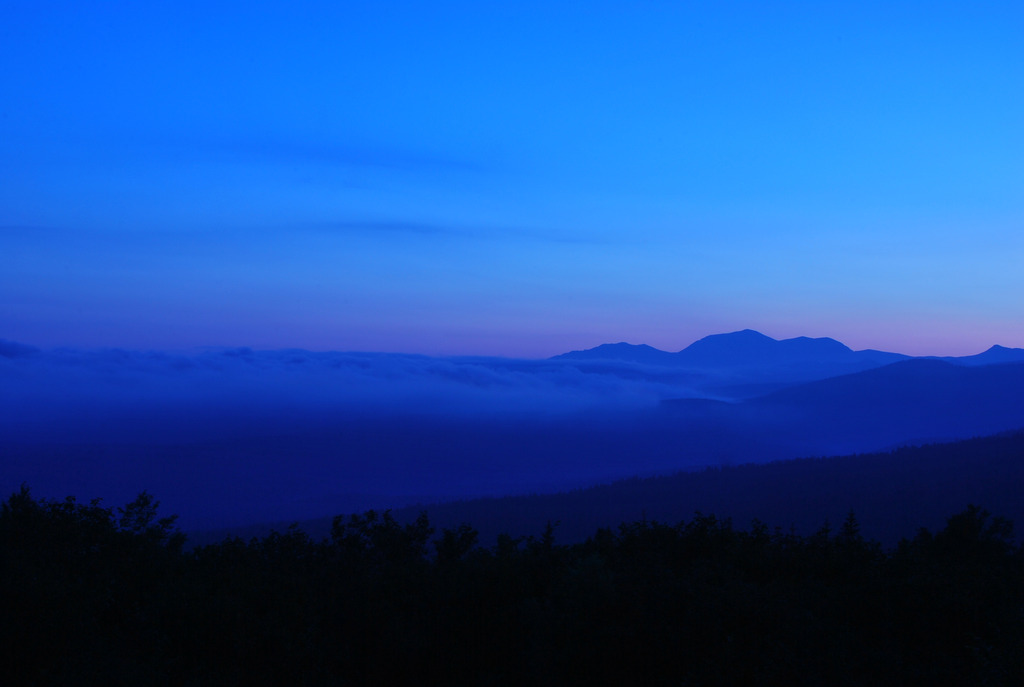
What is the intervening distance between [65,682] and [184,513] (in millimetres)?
201267

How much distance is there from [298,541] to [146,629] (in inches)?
261

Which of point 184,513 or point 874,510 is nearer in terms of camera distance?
point 874,510

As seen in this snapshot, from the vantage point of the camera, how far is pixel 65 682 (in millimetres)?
8828

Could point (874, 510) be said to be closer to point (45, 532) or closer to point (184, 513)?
point (45, 532)

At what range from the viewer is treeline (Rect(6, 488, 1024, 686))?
10.3 meters

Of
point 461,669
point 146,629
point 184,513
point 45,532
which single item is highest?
point 45,532

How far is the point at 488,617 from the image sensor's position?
1290 centimetres

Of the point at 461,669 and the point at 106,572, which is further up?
the point at 106,572

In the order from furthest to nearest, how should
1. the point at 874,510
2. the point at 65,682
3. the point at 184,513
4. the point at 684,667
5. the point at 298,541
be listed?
1. the point at 184,513
2. the point at 874,510
3. the point at 298,541
4. the point at 684,667
5. the point at 65,682

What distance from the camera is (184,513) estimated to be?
632ft

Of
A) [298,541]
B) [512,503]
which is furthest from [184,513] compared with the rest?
[298,541]

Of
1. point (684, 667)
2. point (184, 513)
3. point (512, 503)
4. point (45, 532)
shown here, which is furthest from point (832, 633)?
point (184, 513)

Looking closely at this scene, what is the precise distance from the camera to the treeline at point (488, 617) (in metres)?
10.3

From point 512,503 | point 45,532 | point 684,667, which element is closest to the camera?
point 684,667
